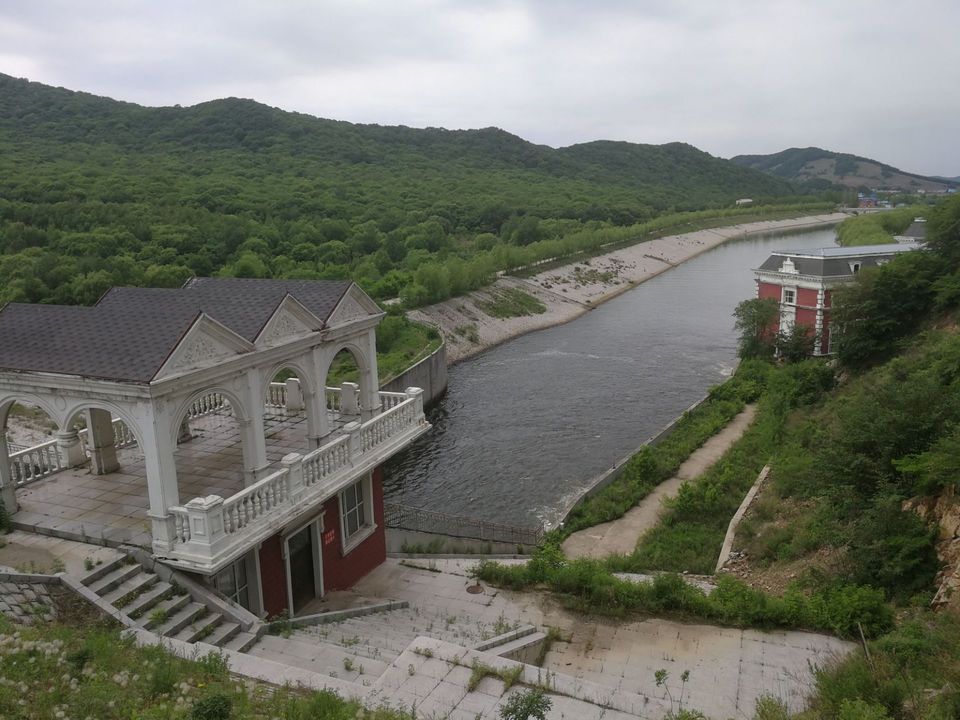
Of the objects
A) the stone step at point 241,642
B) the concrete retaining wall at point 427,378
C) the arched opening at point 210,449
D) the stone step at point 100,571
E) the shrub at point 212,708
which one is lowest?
the concrete retaining wall at point 427,378

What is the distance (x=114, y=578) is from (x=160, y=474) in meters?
1.49

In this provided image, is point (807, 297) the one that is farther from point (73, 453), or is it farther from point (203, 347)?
point (73, 453)

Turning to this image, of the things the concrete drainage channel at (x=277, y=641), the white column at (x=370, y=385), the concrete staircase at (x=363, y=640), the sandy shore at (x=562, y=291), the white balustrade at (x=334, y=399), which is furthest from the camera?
the sandy shore at (x=562, y=291)

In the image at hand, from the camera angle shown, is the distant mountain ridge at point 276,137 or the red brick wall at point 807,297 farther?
the distant mountain ridge at point 276,137

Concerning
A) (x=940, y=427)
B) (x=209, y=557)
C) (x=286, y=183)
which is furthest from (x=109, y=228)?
(x=940, y=427)

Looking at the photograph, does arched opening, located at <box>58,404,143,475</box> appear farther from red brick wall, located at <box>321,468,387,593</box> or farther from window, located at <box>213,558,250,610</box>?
red brick wall, located at <box>321,468,387,593</box>

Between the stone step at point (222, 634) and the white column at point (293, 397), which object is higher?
the white column at point (293, 397)

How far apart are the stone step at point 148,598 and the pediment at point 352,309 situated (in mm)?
5375

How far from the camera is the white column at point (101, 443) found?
13188mm

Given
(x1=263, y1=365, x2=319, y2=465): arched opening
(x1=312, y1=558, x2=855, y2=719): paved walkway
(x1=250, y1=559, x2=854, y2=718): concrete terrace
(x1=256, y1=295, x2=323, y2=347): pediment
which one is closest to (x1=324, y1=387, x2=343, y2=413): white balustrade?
(x1=263, y1=365, x2=319, y2=465): arched opening

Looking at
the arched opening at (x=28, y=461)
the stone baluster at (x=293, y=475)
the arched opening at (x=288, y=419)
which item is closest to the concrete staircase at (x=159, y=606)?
the stone baluster at (x=293, y=475)

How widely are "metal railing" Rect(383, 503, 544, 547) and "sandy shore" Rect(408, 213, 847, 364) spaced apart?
81.6 feet

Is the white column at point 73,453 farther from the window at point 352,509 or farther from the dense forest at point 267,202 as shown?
the dense forest at point 267,202

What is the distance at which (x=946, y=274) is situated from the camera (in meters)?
26.8
